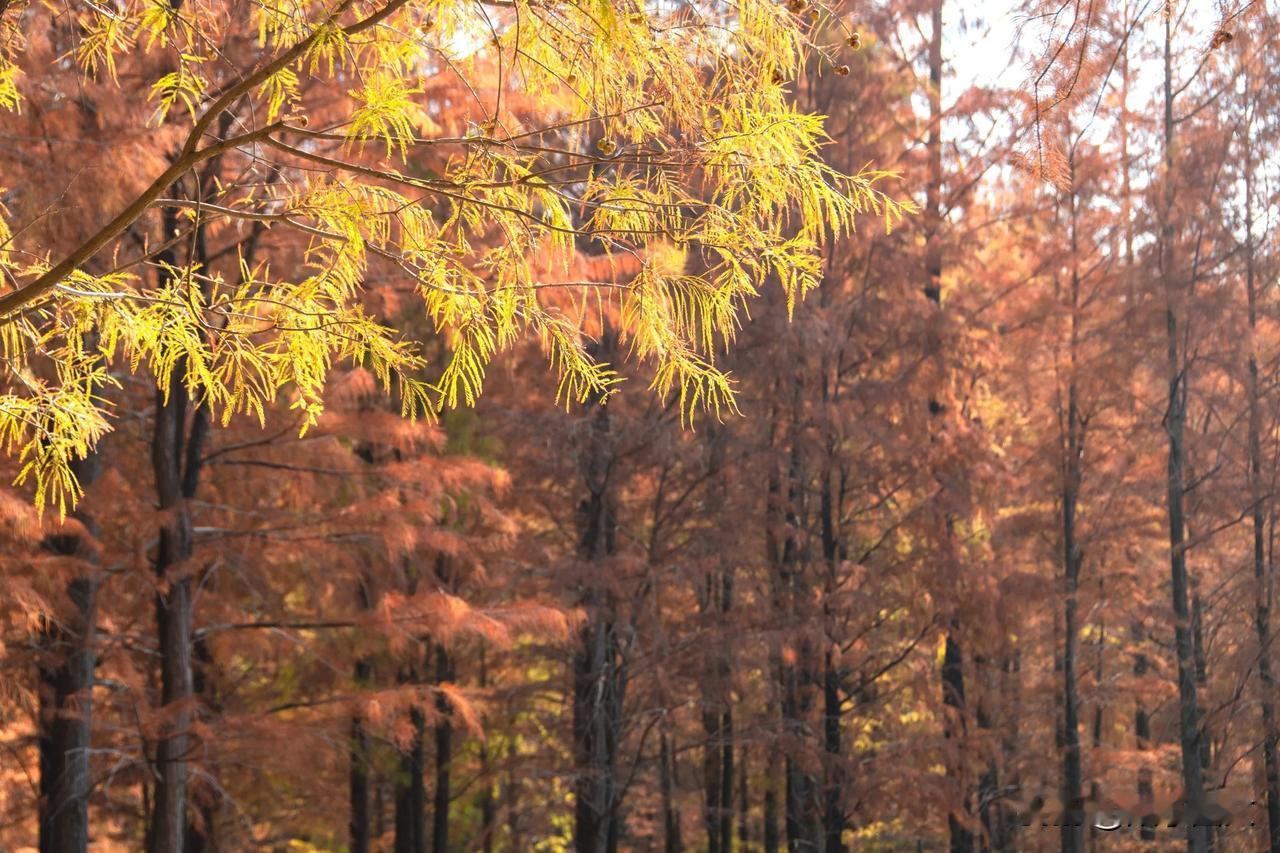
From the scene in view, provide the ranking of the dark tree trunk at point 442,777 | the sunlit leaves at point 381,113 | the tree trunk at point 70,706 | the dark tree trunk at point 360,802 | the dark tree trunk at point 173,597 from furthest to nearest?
1. the dark tree trunk at point 442,777
2. the dark tree trunk at point 360,802
3. the tree trunk at point 70,706
4. the dark tree trunk at point 173,597
5. the sunlit leaves at point 381,113

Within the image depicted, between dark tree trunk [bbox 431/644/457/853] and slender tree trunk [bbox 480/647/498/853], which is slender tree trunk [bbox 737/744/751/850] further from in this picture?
dark tree trunk [bbox 431/644/457/853]

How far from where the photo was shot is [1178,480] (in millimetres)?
13461

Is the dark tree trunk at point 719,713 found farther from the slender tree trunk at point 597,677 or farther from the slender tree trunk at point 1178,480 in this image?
the slender tree trunk at point 1178,480

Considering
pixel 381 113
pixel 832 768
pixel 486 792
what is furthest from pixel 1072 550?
pixel 381 113

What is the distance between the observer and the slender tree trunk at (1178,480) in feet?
42.7

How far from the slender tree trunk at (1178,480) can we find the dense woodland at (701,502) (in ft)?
0.18

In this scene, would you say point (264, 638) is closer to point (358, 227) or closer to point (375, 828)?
point (358, 227)

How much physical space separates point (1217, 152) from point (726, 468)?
633 centimetres

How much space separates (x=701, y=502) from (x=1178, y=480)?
201 inches

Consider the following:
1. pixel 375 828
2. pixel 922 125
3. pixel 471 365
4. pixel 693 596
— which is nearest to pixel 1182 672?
pixel 693 596

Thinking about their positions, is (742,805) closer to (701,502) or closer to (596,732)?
(701,502)

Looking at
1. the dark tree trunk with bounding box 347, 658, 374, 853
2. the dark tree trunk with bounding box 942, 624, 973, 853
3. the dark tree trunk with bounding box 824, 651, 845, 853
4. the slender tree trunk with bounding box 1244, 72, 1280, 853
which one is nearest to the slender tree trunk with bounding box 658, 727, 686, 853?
the dark tree trunk with bounding box 824, 651, 845, 853

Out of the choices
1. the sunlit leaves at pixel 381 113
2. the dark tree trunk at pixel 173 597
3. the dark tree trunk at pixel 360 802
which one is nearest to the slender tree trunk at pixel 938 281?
the dark tree trunk at pixel 360 802

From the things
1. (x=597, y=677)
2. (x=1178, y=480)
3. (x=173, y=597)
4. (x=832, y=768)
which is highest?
(x=1178, y=480)
